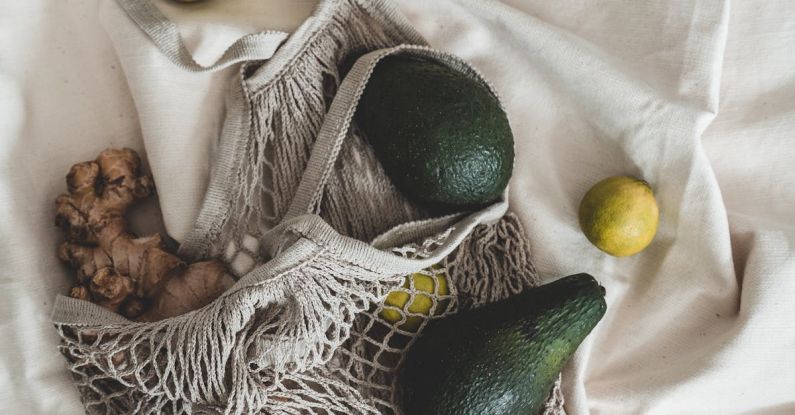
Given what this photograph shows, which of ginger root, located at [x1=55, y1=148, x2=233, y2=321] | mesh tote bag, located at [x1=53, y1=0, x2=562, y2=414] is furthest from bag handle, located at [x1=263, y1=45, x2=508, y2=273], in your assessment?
ginger root, located at [x1=55, y1=148, x2=233, y2=321]

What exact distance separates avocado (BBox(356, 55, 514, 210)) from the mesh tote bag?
0.10 ft

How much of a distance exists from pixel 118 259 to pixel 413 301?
0.38 m

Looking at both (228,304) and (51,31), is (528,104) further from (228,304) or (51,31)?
(51,31)

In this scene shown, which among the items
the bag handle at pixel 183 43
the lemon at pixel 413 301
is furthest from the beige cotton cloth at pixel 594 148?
the lemon at pixel 413 301

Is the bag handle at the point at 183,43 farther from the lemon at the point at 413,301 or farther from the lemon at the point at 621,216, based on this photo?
the lemon at the point at 621,216

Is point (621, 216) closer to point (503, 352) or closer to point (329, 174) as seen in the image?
point (503, 352)

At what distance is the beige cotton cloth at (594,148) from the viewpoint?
821mm

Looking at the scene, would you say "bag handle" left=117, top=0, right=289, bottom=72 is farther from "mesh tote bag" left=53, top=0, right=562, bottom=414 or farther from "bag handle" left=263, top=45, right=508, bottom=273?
"bag handle" left=263, top=45, right=508, bottom=273

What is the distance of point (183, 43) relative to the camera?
33.4 inches

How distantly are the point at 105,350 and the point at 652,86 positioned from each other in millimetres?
744

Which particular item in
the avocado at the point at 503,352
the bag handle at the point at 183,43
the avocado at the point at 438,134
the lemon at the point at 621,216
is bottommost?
the avocado at the point at 503,352

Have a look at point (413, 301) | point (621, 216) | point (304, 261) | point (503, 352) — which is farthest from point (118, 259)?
point (621, 216)

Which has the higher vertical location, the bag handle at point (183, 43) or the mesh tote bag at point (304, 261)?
the bag handle at point (183, 43)

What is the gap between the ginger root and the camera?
32.5 inches
